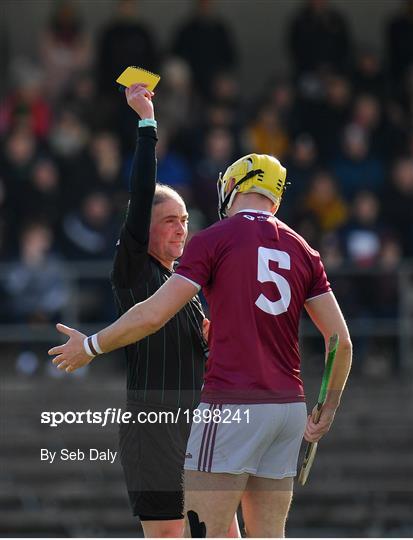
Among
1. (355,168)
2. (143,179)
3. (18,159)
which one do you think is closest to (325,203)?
(355,168)

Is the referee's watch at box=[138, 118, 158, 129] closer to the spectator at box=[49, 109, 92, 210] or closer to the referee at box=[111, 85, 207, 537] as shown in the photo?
the referee at box=[111, 85, 207, 537]

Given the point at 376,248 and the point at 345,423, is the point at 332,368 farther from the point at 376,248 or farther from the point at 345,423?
the point at 376,248

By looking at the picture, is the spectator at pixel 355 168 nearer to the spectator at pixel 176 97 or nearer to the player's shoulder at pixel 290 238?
the spectator at pixel 176 97

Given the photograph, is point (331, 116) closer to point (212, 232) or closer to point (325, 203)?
point (325, 203)

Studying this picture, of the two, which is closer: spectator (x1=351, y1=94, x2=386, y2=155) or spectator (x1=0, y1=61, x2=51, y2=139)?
spectator (x1=0, y1=61, x2=51, y2=139)

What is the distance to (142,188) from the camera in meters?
5.95

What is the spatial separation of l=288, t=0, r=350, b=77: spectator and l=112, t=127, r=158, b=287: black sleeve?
385 inches

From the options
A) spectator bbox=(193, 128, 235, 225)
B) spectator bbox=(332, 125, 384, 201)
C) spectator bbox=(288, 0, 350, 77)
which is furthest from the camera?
spectator bbox=(288, 0, 350, 77)

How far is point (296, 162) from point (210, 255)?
8.81m

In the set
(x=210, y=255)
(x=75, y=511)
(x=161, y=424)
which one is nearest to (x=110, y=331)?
(x=210, y=255)

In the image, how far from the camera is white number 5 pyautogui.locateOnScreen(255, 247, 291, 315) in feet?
18.2

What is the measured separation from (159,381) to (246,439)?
2.98 feet

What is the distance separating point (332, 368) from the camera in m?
5.77

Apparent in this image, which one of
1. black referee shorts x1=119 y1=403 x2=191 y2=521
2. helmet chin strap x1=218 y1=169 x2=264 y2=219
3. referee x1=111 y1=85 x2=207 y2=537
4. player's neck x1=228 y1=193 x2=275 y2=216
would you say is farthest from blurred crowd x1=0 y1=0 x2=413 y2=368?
player's neck x1=228 y1=193 x2=275 y2=216
